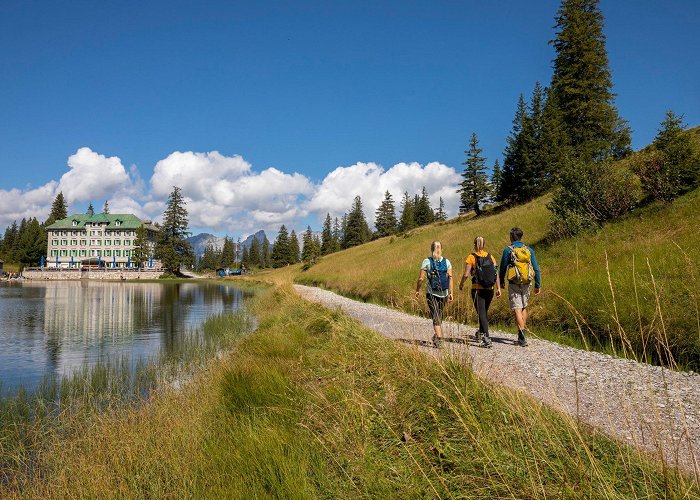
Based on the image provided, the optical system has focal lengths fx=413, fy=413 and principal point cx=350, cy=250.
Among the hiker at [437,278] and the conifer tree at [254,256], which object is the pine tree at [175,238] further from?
the hiker at [437,278]

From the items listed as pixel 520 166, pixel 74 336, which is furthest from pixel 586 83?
pixel 74 336

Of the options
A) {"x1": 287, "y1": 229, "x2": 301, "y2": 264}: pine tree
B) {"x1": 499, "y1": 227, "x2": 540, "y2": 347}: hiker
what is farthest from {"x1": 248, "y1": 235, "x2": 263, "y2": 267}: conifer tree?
{"x1": 499, "y1": 227, "x2": 540, "y2": 347}: hiker

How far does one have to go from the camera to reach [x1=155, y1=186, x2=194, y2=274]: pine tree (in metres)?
87.4

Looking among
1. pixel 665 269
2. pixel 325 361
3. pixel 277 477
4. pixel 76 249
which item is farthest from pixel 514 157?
pixel 76 249

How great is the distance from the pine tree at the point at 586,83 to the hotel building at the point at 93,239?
94.1 meters

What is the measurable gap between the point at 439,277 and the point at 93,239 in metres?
117

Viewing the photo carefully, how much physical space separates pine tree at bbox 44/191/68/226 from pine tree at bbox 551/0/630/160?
11701 centimetres

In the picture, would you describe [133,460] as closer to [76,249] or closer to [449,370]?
[449,370]

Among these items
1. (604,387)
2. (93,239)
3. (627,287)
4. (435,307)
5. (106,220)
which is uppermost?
(106,220)

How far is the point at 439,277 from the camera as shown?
25.9ft

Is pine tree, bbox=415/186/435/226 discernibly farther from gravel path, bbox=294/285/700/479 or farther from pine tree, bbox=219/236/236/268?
gravel path, bbox=294/285/700/479

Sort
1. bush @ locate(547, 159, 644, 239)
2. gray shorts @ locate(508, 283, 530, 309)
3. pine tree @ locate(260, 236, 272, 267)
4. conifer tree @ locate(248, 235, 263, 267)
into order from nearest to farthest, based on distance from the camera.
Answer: gray shorts @ locate(508, 283, 530, 309) < bush @ locate(547, 159, 644, 239) < conifer tree @ locate(248, 235, 263, 267) < pine tree @ locate(260, 236, 272, 267)

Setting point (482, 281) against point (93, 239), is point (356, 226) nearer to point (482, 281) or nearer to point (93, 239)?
point (93, 239)

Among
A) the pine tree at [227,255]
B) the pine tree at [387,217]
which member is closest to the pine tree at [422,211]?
the pine tree at [387,217]
